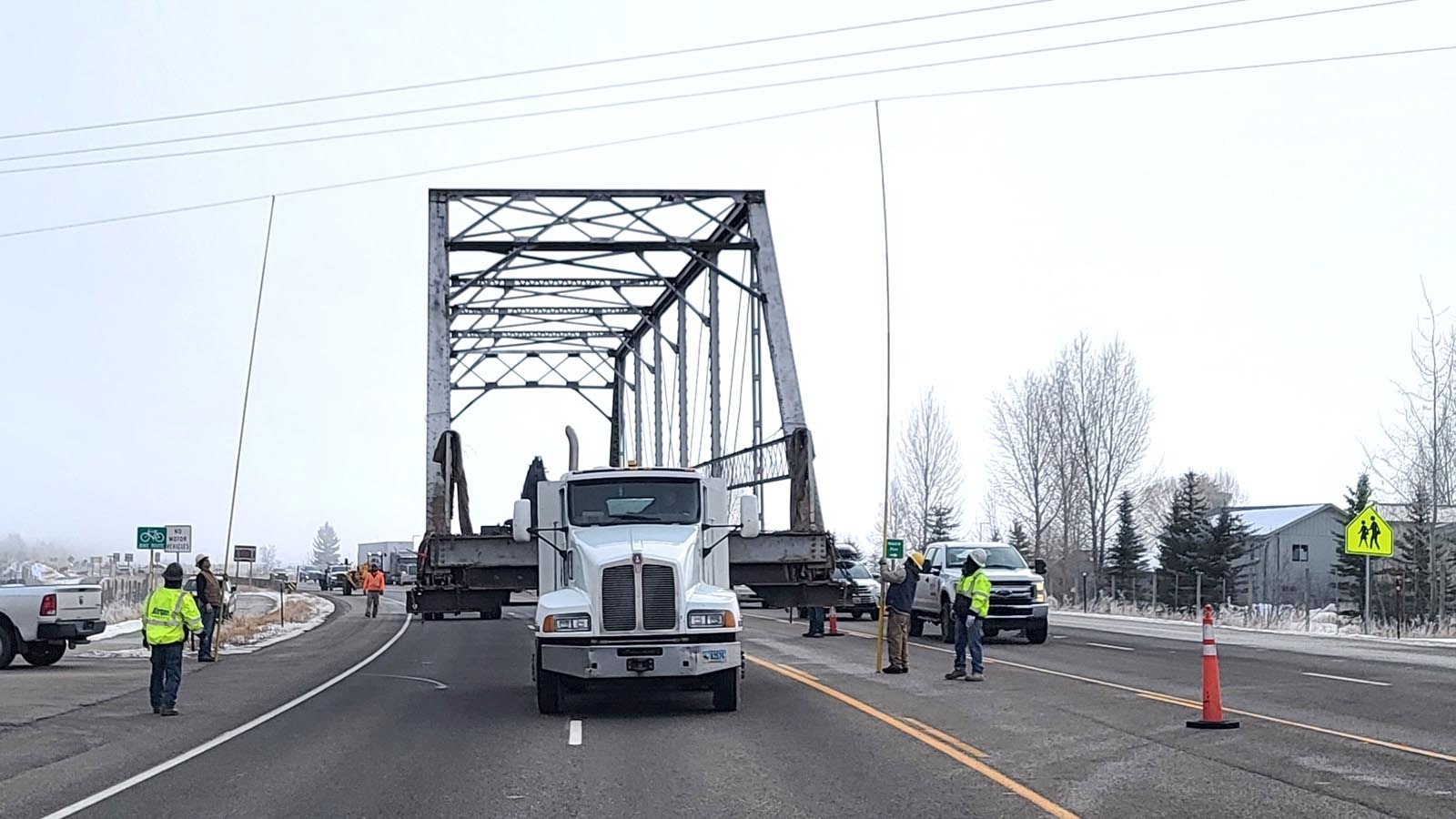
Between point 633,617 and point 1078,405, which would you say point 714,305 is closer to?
point 633,617

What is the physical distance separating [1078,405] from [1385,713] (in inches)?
2474

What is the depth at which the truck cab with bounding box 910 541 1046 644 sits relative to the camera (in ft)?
106

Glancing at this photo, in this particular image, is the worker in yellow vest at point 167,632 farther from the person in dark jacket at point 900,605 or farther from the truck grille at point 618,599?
the person in dark jacket at point 900,605

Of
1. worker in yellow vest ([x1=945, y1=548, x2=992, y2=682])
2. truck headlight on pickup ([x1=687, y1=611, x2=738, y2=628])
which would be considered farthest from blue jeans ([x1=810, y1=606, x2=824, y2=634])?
truck headlight on pickup ([x1=687, y1=611, x2=738, y2=628])

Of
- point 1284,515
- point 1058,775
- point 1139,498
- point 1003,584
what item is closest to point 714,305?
point 1003,584

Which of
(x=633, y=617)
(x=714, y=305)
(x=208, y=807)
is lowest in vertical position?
(x=208, y=807)

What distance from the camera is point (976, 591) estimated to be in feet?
71.9

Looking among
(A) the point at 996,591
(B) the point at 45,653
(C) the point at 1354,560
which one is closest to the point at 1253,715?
(A) the point at 996,591

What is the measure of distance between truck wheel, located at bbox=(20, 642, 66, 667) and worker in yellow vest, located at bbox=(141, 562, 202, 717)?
34.9ft

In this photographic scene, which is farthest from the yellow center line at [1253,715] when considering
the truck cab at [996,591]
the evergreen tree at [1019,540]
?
the evergreen tree at [1019,540]

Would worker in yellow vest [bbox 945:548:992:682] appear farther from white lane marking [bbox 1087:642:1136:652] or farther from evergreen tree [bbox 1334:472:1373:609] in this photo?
evergreen tree [bbox 1334:472:1373:609]

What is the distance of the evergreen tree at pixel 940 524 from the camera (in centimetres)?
8144

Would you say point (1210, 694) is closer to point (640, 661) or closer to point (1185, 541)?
point (640, 661)

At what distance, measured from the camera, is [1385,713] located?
54.9 ft
